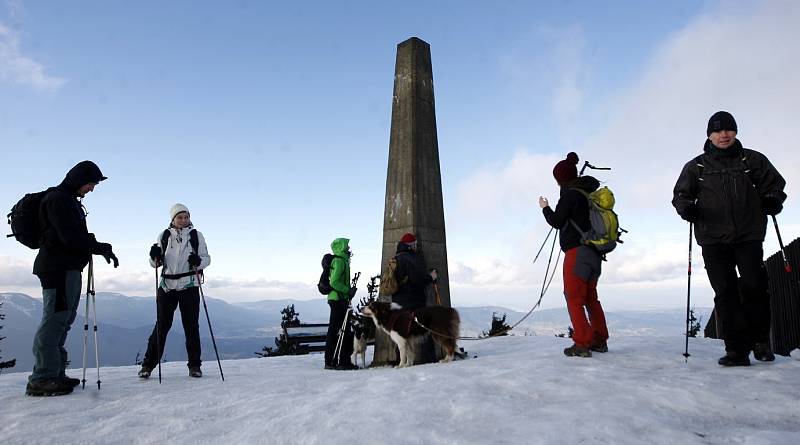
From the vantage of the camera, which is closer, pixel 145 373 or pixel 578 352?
pixel 578 352

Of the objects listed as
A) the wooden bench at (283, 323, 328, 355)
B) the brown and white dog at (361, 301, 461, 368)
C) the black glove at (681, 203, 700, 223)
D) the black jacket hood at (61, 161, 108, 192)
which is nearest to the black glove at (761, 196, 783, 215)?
the black glove at (681, 203, 700, 223)

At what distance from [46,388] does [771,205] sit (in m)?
6.95

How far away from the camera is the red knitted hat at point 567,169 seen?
5672mm

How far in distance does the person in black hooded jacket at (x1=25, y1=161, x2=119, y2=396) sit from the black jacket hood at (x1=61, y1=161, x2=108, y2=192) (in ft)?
0.29

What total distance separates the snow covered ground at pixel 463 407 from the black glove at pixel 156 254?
4.73ft

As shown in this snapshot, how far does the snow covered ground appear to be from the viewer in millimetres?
3010

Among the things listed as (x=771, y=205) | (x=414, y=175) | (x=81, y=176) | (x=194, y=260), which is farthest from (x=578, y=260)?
(x=81, y=176)

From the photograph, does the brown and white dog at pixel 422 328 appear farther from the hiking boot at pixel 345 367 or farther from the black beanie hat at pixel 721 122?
the black beanie hat at pixel 721 122

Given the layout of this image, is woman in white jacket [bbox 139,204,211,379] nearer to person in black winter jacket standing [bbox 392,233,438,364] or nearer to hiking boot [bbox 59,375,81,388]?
hiking boot [bbox 59,375,81,388]

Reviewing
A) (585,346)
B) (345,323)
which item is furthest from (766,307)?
(345,323)

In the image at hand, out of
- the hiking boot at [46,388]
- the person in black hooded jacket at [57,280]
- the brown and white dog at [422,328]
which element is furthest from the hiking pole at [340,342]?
the hiking boot at [46,388]

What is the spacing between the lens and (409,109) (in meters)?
7.96

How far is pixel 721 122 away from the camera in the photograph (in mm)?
4477

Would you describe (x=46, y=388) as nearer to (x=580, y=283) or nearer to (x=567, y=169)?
(x=580, y=283)
